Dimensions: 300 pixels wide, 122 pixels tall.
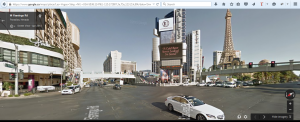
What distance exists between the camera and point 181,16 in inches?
2265

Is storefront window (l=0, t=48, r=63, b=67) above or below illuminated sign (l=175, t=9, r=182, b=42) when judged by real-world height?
below

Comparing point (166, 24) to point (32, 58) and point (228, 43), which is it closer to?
point (32, 58)

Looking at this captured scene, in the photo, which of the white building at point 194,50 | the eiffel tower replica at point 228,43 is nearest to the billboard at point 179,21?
the eiffel tower replica at point 228,43

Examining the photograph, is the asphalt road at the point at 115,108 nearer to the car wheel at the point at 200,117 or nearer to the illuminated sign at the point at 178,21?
the car wheel at the point at 200,117

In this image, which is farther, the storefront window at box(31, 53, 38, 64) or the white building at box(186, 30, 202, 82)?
the white building at box(186, 30, 202, 82)

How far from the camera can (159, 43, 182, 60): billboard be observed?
174 ft

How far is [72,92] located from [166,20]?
4747cm

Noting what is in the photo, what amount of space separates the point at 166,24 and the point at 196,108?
52.8 meters

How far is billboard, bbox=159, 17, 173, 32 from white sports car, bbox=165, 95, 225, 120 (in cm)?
4989

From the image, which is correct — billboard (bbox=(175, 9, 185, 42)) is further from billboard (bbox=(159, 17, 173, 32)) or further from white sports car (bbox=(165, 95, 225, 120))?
white sports car (bbox=(165, 95, 225, 120))

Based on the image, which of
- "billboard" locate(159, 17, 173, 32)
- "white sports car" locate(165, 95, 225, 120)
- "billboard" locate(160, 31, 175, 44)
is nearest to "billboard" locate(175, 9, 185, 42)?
"billboard" locate(160, 31, 175, 44)

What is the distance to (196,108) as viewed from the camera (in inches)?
320
